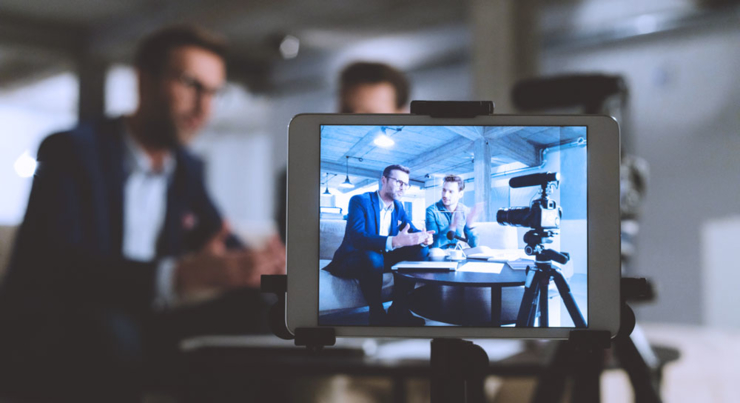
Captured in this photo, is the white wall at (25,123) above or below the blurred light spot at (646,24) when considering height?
below

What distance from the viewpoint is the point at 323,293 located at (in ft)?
1.59

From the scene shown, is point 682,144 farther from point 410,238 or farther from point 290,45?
point 410,238

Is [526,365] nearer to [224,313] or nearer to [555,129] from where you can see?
[555,129]

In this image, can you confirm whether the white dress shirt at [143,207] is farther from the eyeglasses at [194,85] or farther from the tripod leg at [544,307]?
the tripod leg at [544,307]

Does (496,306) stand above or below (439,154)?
below

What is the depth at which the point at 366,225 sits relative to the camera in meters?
0.49

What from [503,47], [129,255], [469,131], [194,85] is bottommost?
[129,255]

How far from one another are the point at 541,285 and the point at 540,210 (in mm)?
71

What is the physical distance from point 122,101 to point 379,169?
2833mm

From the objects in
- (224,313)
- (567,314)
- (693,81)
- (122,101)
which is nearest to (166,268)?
(224,313)

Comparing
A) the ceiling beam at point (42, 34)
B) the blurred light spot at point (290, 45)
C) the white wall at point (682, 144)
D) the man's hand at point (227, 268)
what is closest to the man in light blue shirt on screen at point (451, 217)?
the man's hand at point (227, 268)

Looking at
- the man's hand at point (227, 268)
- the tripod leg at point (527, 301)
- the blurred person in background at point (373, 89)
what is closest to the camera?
the tripod leg at point (527, 301)

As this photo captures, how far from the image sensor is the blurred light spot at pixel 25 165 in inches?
50.1

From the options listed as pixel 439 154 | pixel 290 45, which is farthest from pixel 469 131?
pixel 290 45
